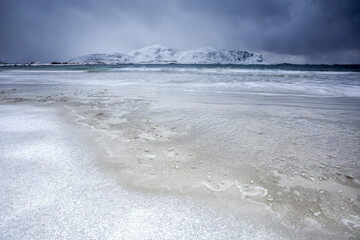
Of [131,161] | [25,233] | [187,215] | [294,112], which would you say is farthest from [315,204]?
[294,112]

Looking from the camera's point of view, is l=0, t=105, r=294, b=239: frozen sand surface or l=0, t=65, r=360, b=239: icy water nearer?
l=0, t=105, r=294, b=239: frozen sand surface

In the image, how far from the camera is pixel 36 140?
9.41 feet

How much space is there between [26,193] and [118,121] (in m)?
2.28

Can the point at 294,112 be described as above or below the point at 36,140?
above

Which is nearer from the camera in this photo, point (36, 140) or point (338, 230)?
point (338, 230)

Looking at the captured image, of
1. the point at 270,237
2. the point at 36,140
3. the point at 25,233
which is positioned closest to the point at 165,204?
the point at 270,237

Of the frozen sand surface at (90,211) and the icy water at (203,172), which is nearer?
the frozen sand surface at (90,211)

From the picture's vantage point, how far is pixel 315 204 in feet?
5.44

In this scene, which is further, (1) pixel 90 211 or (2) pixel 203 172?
(2) pixel 203 172

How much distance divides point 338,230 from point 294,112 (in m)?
3.66

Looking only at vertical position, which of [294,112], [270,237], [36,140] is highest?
[294,112]

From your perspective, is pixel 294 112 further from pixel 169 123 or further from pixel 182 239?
pixel 182 239

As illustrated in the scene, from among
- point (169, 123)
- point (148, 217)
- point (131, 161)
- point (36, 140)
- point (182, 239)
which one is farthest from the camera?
point (169, 123)

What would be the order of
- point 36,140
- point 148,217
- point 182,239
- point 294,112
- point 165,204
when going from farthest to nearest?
point 294,112 < point 36,140 < point 165,204 < point 148,217 < point 182,239
